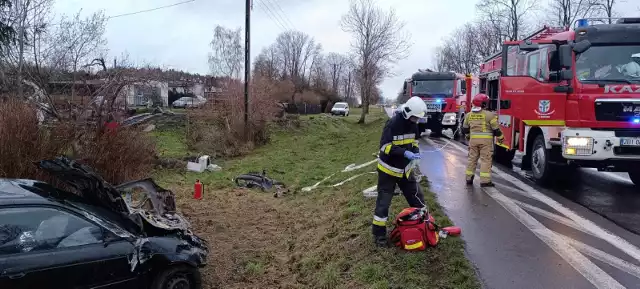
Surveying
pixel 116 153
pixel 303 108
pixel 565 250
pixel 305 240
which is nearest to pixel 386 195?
pixel 565 250

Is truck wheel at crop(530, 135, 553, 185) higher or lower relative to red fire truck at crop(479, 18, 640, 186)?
lower

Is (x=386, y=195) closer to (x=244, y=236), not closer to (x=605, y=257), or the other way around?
(x=605, y=257)

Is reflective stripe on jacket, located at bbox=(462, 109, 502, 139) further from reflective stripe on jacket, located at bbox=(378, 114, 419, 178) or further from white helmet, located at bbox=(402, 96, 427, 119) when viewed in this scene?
white helmet, located at bbox=(402, 96, 427, 119)

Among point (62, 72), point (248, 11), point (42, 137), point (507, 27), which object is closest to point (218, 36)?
point (507, 27)

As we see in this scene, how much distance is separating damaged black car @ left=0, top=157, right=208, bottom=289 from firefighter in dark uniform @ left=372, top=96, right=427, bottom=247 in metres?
2.07

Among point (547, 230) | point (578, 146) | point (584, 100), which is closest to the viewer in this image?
point (547, 230)

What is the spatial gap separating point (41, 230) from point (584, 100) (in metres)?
7.85

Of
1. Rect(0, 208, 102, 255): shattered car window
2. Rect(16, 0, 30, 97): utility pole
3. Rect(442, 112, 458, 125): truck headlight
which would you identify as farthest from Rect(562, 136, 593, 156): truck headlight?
Rect(16, 0, 30, 97): utility pole

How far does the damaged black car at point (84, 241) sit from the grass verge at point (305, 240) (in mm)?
1058

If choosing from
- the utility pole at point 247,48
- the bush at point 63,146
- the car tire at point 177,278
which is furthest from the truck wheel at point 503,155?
the utility pole at point 247,48

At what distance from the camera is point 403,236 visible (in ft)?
17.1

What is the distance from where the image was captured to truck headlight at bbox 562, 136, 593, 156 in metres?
7.46

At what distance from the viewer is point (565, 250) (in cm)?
530

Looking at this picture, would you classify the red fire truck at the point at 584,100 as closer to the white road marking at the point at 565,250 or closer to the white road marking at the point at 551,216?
the white road marking at the point at 551,216
